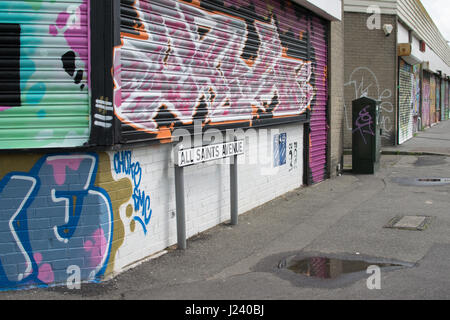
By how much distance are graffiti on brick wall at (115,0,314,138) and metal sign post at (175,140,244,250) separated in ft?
1.31

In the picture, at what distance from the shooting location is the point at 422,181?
12.0 m

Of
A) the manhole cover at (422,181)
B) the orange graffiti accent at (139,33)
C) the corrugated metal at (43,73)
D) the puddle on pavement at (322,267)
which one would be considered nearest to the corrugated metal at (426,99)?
the manhole cover at (422,181)

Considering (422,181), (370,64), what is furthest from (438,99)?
(422,181)

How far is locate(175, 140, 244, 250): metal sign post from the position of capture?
630 centimetres

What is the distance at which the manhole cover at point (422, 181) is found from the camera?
457 inches

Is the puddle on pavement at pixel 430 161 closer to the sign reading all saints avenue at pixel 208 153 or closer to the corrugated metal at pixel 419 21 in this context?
the corrugated metal at pixel 419 21

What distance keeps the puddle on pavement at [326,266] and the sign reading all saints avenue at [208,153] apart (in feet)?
5.52

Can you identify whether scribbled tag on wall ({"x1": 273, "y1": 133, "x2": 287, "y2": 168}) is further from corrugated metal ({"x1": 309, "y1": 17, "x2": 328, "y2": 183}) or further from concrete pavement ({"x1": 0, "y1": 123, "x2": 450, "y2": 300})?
corrugated metal ({"x1": 309, "y1": 17, "x2": 328, "y2": 183})

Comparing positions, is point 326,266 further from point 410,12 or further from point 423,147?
point 410,12

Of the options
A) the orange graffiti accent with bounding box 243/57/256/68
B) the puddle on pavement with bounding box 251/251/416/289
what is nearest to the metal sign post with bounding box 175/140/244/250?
the puddle on pavement with bounding box 251/251/416/289

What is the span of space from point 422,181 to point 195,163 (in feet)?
23.8
